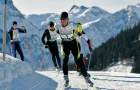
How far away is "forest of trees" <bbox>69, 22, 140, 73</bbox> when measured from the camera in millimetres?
81500

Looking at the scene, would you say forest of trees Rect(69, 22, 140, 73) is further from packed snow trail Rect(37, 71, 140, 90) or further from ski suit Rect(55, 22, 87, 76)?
ski suit Rect(55, 22, 87, 76)

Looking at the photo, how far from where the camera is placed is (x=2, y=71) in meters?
3.89

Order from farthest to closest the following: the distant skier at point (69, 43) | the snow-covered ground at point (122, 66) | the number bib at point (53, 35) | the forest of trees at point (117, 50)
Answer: the forest of trees at point (117, 50), the snow-covered ground at point (122, 66), the number bib at point (53, 35), the distant skier at point (69, 43)

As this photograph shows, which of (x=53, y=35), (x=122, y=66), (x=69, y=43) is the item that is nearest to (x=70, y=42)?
(x=69, y=43)

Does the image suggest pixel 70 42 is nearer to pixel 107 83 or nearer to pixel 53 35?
pixel 107 83

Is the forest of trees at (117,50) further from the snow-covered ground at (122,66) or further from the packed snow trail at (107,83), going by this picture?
the packed snow trail at (107,83)

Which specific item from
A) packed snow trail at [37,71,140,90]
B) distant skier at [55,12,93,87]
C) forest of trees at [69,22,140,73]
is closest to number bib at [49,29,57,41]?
packed snow trail at [37,71,140,90]

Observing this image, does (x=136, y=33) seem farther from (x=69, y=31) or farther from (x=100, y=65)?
(x=69, y=31)

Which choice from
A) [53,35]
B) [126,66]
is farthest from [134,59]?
[53,35]

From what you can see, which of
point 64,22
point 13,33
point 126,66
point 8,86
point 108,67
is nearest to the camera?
point 8,86

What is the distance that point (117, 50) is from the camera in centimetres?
9019

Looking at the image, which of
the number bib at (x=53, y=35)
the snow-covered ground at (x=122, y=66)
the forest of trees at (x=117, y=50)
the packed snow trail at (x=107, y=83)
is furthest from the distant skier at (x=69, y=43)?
the forest of trees at (x=117, y=50)

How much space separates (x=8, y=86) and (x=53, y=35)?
4.73 meters

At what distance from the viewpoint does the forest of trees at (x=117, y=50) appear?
267 ft
